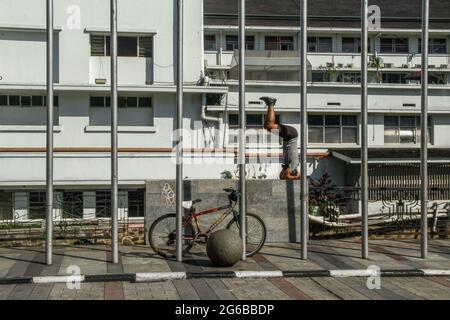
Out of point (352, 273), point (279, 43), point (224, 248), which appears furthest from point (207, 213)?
point (279, 43)

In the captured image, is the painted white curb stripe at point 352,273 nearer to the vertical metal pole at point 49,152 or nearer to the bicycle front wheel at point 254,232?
the bicycle front wheel at point 254,232

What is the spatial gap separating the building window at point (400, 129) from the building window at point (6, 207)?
1917 centimetres

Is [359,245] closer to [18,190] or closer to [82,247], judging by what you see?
[82,247]

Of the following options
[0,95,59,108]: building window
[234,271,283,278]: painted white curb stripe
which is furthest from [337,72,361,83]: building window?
[234,271,283,278]: painted white curb stripe

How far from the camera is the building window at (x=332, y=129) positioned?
105 ft

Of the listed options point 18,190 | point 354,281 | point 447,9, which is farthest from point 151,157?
point 447,9

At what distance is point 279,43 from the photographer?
4044 centimetres

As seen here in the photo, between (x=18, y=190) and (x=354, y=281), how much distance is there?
51.7ft

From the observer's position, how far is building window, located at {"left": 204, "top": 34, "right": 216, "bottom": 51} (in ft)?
131

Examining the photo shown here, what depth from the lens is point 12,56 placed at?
78.1 feet

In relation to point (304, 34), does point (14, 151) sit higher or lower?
lower

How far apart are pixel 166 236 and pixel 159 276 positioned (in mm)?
2363

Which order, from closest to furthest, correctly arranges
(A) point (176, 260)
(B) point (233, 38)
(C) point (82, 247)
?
(A) point (176, 260) → (C) point (82, 247) → (B) point (233, 38)

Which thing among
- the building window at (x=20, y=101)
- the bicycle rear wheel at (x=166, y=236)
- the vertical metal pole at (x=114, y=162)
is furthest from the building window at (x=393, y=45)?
the vertical metal pole at (x=114, y=162)
